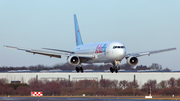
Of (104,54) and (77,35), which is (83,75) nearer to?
(77,35)

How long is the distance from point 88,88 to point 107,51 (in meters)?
45.0

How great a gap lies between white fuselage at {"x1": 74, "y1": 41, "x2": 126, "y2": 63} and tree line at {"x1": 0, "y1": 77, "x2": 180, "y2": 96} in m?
37.6

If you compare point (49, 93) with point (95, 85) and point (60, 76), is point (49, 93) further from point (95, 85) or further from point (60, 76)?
point (95, 85)

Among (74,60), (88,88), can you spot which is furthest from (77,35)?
(88,88)

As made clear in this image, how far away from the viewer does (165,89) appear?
11262 cm

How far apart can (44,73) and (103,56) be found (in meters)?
49.7

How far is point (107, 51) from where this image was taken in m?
66.9

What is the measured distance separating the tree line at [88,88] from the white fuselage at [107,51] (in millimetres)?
37637

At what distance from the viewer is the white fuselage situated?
65.4m

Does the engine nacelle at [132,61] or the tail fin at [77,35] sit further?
the tail fin at [77,35]

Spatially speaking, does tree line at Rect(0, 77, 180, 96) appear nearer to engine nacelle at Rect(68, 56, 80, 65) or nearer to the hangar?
the hangar

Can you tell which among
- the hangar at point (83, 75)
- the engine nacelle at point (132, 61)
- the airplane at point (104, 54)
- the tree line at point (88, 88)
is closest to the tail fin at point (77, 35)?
the airplane at point (104, 54)

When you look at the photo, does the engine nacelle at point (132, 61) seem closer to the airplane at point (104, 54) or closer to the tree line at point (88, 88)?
the airplane at point (104, 54)

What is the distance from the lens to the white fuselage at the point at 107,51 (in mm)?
65375
